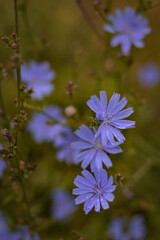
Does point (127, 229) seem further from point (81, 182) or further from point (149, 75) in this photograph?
point (149, 75)

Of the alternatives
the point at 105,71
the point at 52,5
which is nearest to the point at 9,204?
the point at 105,71

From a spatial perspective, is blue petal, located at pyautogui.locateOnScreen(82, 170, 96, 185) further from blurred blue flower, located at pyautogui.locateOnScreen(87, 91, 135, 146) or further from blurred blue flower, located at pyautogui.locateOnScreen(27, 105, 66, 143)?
blurred blue flower, located at pyautogui.locateOnScreen(27, 105, 66, 143)

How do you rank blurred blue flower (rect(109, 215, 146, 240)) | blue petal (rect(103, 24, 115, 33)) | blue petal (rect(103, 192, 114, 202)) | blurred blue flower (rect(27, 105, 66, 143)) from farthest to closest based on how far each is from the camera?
1. blurred blue flower (rect(27, 105, 66, 143))
2. blurred blue flower (rect(109, 215, 146, 240))
3. blue petal (rect(103, 24, 115, 33))
4. blue petal (rect(103, 192, 114, 202))

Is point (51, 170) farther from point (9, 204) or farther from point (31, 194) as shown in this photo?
point (9, 204)

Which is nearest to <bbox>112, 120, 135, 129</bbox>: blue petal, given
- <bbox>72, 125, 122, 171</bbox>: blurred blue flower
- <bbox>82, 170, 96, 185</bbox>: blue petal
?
<bbox>72, 125, 122, 171</bbox>: blurred blue flower

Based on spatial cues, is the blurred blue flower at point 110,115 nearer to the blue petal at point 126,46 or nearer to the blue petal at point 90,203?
the blue petal at point 90,203

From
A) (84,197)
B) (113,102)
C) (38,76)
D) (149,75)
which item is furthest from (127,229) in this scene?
(149,75)
